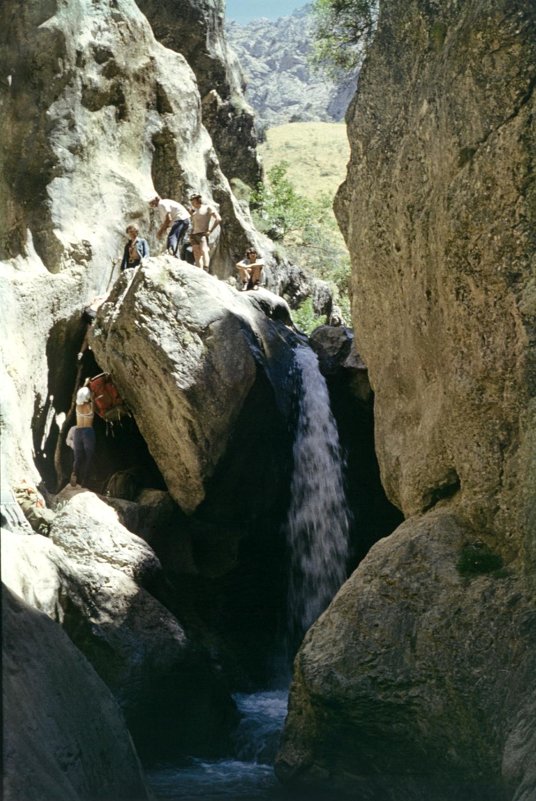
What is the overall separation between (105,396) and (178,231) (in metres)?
4.22

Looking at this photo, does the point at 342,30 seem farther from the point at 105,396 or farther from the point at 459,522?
the point at 459,522

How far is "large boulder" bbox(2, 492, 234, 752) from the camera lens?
10227 mm

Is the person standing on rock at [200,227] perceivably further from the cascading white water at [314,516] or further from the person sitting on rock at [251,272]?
the cascading white water at [314,516]

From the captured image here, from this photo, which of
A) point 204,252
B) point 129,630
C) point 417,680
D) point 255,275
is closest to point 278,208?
point 255,275

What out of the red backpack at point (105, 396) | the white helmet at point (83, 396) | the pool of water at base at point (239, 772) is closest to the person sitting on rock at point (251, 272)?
the red backpack at point (105, 396)

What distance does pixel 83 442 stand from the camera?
1420 cm

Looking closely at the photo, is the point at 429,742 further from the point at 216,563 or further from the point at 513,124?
the point at 216,563

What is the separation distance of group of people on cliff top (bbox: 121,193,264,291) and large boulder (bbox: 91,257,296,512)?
187 centimetres

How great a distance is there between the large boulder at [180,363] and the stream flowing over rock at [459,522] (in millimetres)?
4001

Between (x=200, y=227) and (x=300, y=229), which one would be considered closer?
(x=200, y=227)

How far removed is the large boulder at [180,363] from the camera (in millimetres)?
13992

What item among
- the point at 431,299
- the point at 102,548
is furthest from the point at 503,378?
the point at 102,548

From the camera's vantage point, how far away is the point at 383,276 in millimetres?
12133

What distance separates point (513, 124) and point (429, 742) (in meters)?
5.78
